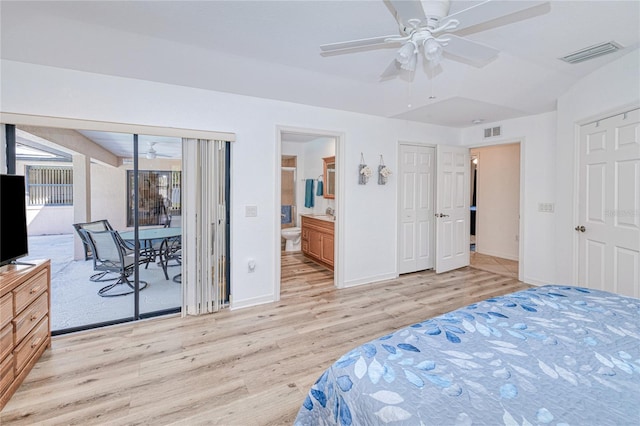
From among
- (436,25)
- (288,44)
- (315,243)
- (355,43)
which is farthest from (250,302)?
(436,25)

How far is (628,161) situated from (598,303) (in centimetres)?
201

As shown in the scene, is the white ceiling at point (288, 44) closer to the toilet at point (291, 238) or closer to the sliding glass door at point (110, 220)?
the sliding glass door at point (110, 220)

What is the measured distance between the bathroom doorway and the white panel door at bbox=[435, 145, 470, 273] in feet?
5.70

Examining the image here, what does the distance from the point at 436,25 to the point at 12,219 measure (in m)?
3.26

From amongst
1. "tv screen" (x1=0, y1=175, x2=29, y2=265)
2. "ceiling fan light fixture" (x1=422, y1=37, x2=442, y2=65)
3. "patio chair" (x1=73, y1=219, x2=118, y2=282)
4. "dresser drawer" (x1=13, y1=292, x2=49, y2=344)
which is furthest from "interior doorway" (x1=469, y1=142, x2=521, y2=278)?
"tv screen" (x1=0, y1=175, x2=29, y2=265)

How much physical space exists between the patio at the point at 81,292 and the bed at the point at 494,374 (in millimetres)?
2611

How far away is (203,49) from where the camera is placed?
103 inches

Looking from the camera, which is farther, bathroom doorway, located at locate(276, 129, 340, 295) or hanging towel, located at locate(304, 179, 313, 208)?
hanging towel, located at locate(304, 179, 313, 208)

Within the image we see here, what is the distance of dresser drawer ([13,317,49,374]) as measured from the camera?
78.2 inches

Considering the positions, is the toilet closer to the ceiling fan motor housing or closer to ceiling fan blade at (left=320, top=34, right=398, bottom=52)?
ceiling fan blade at (left=320, top=34, right=398, bottom=52)

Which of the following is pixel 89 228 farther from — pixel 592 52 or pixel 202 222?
pixel 592 52

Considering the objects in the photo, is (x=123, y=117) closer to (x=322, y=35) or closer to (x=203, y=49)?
(x=203, y=49)

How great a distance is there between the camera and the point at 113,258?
310 cm

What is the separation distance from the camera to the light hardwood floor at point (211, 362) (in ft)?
5.90
